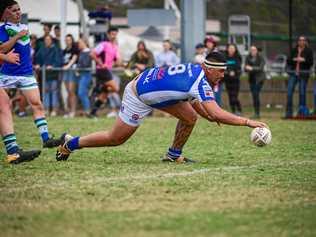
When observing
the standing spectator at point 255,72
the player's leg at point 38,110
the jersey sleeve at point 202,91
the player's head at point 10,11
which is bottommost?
the standing spectator at point 255,72

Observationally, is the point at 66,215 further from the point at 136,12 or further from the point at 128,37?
the point at 128,37

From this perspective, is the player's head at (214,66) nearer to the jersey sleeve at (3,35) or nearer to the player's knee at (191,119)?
the player's knee at (191,119)

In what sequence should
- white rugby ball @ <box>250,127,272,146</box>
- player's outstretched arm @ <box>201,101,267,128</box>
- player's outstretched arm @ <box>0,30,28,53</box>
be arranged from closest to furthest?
player's outstretched arm @ <box>201,101,267,128</box> < white rugby ball @ <box>250,127,272,146</box> < player's outstretched arm @ <box>0,30,28,53</box>

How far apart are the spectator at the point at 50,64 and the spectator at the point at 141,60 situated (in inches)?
81.6

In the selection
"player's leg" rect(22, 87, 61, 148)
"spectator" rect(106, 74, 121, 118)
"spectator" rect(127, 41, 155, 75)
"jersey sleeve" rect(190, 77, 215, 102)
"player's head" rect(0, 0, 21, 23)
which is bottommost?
"spectator" rect(106, 74, 121, 118)

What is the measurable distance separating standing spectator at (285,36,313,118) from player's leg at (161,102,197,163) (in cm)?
1104

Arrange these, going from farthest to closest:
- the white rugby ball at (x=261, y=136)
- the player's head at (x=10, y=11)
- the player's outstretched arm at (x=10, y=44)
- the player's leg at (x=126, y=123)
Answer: the player's head at (x=10, y=11)
the player's outstretched arm at (x=10, y=44)
the player's leg at (x=126, y=123)
the white rugby ball at (x=261, y=136)

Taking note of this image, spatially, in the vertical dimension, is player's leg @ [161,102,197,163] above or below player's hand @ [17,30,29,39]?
below

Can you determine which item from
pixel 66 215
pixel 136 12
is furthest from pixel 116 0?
pixel 66 215

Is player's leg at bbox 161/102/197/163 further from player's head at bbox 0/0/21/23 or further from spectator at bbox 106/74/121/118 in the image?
spectator at bbox 106/74/121/118

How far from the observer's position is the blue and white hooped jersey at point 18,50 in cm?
1215

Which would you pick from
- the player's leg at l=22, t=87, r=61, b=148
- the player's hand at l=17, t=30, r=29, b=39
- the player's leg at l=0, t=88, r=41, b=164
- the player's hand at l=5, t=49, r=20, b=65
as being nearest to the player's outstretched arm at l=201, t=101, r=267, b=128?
the player's leg at l=0, t=88, r=41, b=164

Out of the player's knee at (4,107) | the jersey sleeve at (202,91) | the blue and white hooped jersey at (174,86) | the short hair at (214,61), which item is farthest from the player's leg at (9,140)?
the short hair at (214,61)

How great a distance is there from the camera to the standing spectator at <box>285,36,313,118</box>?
22531 millimetres
